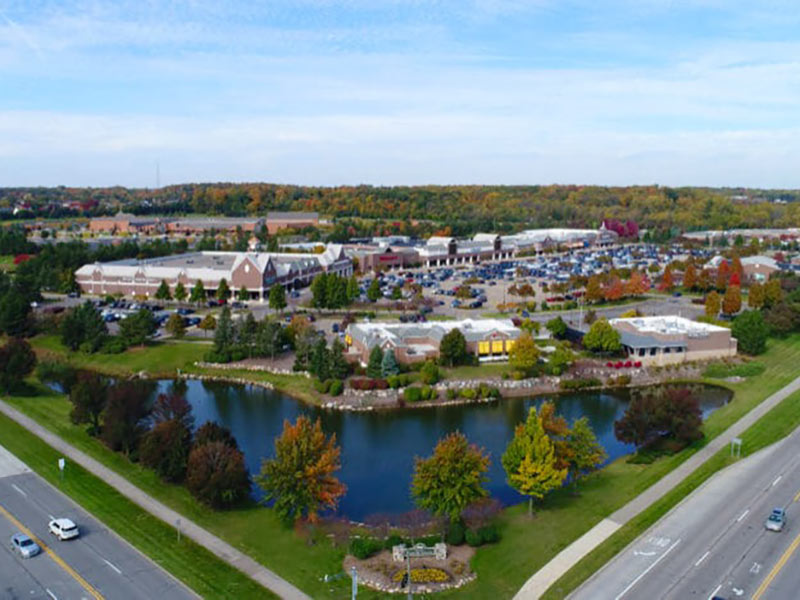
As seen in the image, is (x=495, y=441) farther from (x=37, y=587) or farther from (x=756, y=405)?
(x=37, y=587)

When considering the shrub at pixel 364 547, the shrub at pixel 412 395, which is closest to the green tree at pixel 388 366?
the shrub at pixel 412 395

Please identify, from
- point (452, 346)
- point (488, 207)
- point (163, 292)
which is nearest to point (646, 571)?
point (452, 346)

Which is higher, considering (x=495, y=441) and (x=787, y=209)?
(x=787, y=209)

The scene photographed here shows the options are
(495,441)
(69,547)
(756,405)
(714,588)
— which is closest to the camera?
(714,588)

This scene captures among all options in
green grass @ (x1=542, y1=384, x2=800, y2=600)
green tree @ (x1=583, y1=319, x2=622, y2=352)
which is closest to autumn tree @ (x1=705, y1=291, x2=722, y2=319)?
green tree @ (x1=583, y1=319, x2=622, y2=352)

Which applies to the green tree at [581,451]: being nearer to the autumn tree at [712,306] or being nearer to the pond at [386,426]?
the pond at [386,426]

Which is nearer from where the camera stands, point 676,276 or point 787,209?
point 676,276

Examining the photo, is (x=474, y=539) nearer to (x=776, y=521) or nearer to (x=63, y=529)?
(x=776, y=521)

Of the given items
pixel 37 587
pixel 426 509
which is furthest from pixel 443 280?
pixel 37 587
